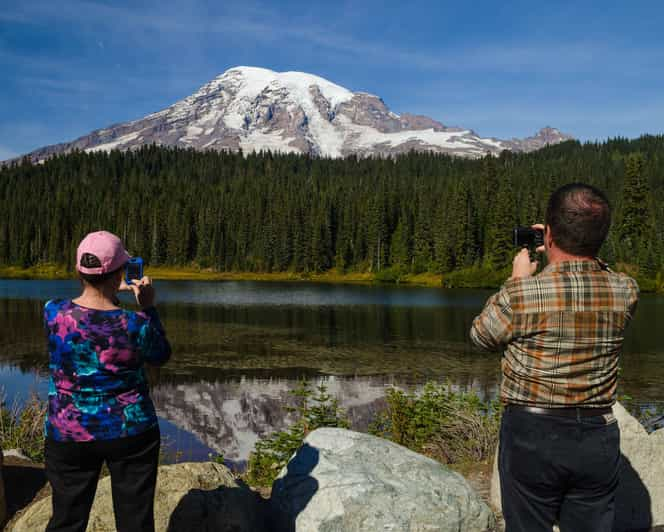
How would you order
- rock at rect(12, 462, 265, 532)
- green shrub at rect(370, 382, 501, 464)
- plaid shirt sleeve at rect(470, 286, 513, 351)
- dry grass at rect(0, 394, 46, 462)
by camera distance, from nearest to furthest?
plaid shirt sleeve at rect(470, 286, 513, 351)
rock at rect(12, 462, 265, 532)
dry grass at rect(0, 394, 46, 462)
green shrub at rect(370, 382, 501, 464)

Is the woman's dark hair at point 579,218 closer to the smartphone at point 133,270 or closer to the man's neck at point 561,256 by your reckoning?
the man's neck at point 561,256

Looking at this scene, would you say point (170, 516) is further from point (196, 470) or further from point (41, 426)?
point (41, 426)

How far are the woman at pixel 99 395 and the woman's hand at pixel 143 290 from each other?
0.02 meters

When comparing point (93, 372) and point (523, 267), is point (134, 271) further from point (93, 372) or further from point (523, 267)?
point (523, 267)

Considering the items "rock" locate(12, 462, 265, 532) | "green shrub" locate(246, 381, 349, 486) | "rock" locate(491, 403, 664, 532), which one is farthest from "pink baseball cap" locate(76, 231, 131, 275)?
"green shrub" locate(246, 381, 349, 486)

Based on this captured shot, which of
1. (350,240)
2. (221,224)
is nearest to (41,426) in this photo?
(350,240)

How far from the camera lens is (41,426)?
10.1 metres

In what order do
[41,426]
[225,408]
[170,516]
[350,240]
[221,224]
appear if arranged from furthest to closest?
[221,224], [350,240], [225,408], [41,426], [170,516]

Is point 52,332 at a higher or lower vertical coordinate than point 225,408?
higher

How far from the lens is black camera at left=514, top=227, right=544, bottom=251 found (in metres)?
4.18

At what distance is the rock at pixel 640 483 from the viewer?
21.5 feet

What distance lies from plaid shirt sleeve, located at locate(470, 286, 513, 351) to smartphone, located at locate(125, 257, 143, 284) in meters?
2.41

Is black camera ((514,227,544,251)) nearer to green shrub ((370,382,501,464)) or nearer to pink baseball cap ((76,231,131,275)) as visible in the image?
pink baseball cap ((76,231,131,275))

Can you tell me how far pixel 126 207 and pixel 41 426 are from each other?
150m
